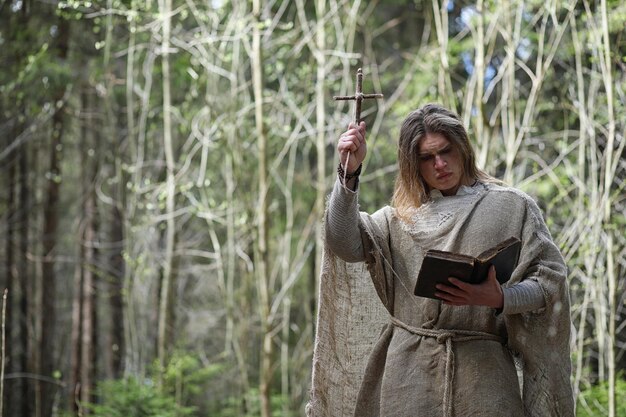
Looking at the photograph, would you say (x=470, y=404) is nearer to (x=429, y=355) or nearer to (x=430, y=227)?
(x=429, y=355)

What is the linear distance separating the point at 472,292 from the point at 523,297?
0.24m

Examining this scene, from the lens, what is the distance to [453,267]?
2.51m

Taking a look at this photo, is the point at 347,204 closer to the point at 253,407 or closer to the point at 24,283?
the point at 253,407

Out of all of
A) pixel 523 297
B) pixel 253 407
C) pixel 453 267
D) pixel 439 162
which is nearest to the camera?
pixel 453 267

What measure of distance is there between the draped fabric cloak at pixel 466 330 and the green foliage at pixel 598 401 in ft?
9.11

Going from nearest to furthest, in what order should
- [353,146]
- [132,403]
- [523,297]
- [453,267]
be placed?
[453,267] < [523,297] < [353,146] < [132,403]

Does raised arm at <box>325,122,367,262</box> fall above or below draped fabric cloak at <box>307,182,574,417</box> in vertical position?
above

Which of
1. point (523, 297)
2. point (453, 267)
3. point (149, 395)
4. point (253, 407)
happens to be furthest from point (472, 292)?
point (253, 407)

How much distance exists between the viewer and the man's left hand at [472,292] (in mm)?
2561

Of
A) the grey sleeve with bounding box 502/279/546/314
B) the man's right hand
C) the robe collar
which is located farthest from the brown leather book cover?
the man's right hand

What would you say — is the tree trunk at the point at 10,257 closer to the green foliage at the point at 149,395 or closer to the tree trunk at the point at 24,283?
the tree trunk at the point at 24,283

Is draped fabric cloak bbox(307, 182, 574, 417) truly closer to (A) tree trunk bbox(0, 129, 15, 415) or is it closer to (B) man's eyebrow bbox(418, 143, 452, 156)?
(B) man's eyebrow bbox(418, 143, 452, 156)

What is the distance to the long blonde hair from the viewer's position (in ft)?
9.73

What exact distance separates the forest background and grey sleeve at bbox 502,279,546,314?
202cm
